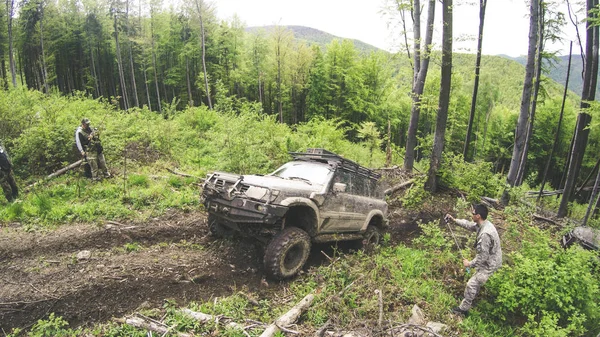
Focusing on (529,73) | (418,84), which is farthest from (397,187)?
(529,73)

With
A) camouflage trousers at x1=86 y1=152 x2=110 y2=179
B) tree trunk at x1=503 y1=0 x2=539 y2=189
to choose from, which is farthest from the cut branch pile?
tree trunk at x1=503 y1=0 x2=539 y2=189

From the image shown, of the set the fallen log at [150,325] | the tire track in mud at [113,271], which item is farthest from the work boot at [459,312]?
the fallen log at [150,325]

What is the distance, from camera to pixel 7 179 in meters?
7.72

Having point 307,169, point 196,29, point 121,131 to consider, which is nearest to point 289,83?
point 196,29

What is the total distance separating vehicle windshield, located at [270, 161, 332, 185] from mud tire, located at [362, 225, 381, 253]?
2.07 meters

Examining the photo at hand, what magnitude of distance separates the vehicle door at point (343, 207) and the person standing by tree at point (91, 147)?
283 inches

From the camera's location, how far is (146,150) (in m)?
11.8

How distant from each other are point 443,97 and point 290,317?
8818 mm

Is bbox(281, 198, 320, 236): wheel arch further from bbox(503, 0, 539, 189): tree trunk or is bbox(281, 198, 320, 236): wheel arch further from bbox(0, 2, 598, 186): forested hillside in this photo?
bbox(0, 2, 598, 186): forested hillside

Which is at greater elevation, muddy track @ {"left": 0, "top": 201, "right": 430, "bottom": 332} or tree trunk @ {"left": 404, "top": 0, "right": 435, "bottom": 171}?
tree trunk @ {"left": 404, "top": 0, "right": 435, "bottom": 171}

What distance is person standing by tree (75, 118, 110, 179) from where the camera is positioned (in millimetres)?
8859

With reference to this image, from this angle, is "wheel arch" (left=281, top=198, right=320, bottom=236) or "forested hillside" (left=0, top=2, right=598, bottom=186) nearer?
"wheel arch" (left=281, top=198, right=320, bottom=236)

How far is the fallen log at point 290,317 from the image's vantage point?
152 inches

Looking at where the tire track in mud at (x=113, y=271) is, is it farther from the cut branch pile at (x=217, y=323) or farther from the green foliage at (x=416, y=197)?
the green foliage at (x=416, y=197)
